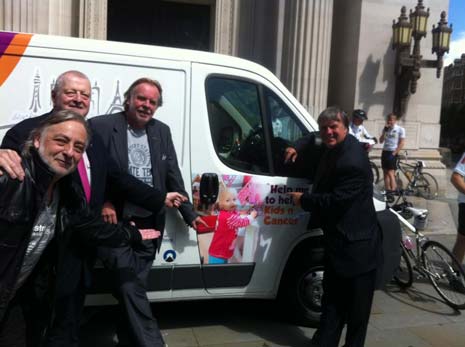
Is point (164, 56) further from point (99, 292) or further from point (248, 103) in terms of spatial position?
point (99, 292)

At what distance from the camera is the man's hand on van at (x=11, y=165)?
199 centimetres

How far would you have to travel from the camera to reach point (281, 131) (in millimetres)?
3902

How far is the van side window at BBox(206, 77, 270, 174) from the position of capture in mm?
3662

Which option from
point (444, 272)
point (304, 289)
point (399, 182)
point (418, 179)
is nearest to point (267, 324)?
point (304, 289)

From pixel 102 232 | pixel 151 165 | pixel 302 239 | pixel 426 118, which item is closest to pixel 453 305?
pixel 302 239

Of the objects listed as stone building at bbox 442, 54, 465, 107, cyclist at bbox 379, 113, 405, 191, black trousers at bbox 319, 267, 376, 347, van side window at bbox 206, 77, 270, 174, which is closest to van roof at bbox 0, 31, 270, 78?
Result: van side window at bbox 206, 77, 270, 174

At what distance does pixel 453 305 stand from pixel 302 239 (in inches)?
73.9

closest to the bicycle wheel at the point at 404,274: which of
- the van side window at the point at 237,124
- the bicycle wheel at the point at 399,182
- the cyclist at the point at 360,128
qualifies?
the van side window at the point at 237,124

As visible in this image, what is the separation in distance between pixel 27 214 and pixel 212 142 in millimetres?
1779

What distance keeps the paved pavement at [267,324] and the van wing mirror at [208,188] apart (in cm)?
115

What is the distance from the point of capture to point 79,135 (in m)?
2.16

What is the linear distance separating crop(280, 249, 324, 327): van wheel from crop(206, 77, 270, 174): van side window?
0.84 meters

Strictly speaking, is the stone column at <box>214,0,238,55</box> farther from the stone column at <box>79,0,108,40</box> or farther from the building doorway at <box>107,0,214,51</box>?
the stone column at <box>79,0,108,40</box>

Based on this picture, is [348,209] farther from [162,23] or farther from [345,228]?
[162,23]
